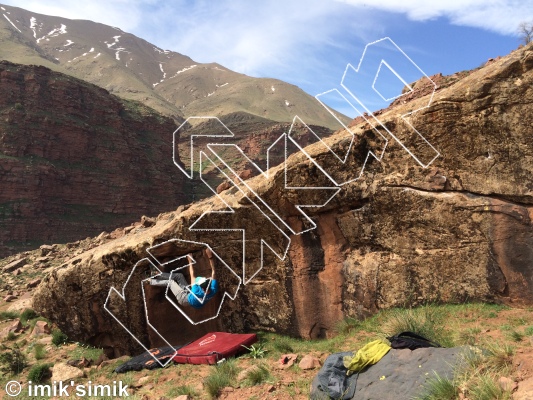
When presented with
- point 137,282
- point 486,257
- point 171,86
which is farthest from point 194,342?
point 171,86

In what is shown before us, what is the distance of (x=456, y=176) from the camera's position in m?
7.50

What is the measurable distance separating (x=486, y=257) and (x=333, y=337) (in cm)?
318

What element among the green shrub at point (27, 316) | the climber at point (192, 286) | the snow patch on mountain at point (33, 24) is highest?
the snow patch on mountain at point (33, 24)

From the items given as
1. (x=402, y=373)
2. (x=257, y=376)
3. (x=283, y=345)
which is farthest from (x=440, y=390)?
(x=283, y=345)

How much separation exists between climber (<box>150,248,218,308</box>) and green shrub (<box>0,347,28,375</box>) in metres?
4.40

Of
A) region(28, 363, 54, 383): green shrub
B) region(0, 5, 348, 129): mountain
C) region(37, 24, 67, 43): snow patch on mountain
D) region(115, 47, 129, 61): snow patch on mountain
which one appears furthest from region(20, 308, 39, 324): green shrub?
region(37, 24, 67, 43): snow patch on mountain

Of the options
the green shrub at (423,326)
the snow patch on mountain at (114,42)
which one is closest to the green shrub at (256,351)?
the green shrub at (423,326)

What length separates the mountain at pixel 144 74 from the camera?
383ft

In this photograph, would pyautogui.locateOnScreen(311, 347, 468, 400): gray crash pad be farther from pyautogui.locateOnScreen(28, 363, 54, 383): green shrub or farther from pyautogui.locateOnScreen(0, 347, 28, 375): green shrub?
pyautogui.locateOnScreen(0, 347, 28, 375): green shrub

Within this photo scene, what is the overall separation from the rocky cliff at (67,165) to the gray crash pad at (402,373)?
155 feet

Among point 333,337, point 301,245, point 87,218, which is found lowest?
point 333,337

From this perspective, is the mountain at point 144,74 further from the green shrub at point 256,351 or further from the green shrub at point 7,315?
the green shrub at point 256,351

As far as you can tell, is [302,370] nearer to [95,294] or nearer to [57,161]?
[95,294]

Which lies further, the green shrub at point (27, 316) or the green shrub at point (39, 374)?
the green shrub at point (27, 316)
